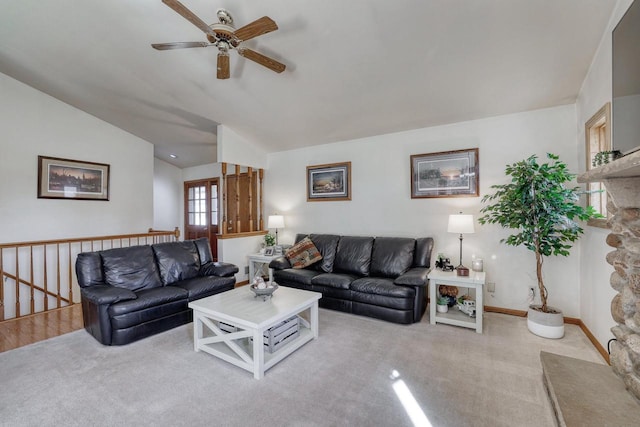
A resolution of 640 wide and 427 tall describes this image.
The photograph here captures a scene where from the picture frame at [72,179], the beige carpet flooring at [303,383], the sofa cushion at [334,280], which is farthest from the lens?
the picture frame at [72,179]

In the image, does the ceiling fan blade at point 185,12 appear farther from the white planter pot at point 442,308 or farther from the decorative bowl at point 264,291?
the white planter pot at point 442,308

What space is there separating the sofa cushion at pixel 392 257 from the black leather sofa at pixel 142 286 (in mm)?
1952

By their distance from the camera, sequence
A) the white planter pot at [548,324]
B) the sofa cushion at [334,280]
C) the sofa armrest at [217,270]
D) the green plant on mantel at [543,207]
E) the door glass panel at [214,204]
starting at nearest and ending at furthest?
the green plant on mantel at [543,207], the white planter pot at [548,324], the sofa cushion at [334,280], the sofa armrest at [217,270], the door glass panel at [214,204]

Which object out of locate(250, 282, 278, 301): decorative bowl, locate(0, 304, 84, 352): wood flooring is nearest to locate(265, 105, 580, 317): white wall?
locate(250, 282, 278, 301): decorative bowl

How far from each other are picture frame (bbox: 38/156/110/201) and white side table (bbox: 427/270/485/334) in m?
5.70

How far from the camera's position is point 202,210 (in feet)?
23.9

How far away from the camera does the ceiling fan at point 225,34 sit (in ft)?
6.59

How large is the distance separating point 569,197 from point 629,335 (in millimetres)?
1500

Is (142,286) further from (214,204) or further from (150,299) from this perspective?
(214,204)

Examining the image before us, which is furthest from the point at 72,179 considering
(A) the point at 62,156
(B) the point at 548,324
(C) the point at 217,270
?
(B) the point at 548,324

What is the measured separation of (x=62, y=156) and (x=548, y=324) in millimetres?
7117

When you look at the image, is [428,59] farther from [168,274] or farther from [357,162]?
[168,274]

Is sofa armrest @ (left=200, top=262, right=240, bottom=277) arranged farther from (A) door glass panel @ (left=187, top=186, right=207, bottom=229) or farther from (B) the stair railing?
(A) door glass panel @ (left=187, top=186, right=207, bottom=229)

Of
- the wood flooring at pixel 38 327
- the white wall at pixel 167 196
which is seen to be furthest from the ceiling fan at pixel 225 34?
the white wall at pixel 167 196
